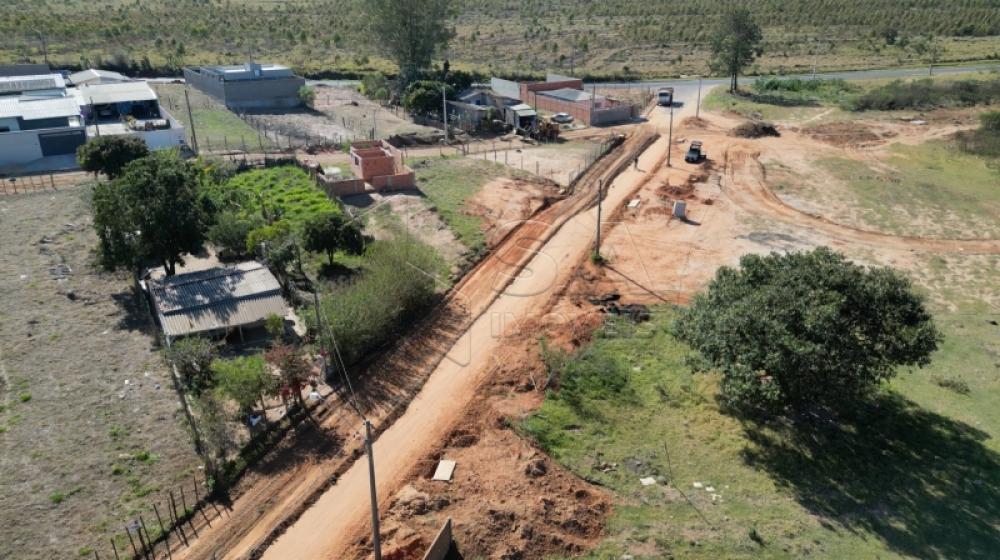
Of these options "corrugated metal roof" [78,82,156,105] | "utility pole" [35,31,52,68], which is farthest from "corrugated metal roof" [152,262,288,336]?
"utility pole" [35,31,52,68]

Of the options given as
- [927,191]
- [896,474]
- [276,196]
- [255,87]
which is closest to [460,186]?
[276,196]

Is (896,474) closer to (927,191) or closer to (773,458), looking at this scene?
(773,458)

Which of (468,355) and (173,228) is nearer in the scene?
(468,355)

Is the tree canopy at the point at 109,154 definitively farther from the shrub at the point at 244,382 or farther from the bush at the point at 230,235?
the shrub at the point at 244,382

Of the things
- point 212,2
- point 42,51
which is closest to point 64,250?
point 42,51

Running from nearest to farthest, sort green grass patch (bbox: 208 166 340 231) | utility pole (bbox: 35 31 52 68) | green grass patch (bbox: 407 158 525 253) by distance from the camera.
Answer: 1. green grass patch (bbox: 407 158 525 253)
2. green grass patch (bbox: 208 166 340 231)
3. utility pole (bbox: 35 31 52 68)

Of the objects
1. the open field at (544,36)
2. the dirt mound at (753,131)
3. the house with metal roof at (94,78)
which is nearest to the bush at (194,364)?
the dirt mound at (753,131)

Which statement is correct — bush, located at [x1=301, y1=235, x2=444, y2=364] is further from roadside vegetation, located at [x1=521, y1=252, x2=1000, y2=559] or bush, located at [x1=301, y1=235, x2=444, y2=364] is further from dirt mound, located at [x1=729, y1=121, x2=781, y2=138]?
dirt mound, located at [x1=729, y1=121, x2=781, y2=138]
